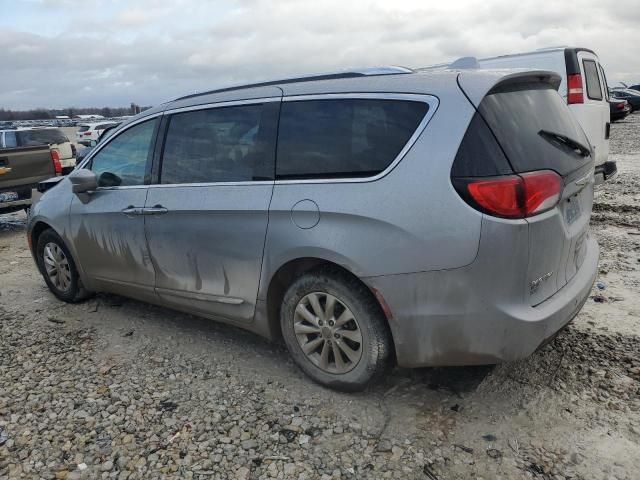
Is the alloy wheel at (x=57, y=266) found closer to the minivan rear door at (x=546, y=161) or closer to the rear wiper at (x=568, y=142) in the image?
the minivan rear door at (x=546, y=161)

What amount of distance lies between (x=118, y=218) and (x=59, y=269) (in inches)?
50.4

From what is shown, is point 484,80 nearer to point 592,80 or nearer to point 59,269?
point 59,269

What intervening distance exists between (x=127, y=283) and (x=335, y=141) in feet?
7.23

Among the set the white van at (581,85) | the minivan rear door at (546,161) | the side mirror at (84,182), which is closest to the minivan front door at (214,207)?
the side mirror at (84,182)

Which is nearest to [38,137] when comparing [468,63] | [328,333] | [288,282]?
[288,282]

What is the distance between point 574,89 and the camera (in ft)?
22.6

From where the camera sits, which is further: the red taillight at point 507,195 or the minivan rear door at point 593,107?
the minivan rear door at point 593,107

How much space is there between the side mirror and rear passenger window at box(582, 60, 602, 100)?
624 cm

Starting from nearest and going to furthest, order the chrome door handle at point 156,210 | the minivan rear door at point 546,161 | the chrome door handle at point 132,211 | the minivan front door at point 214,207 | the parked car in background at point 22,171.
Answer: the minivan rear door at point 546,161
the minivan front door at point 214,207
the chrome door handle at point 156,210
the chrome door handle at point 132,211
the parked car in background at point 22,171

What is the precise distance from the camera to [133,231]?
155 inches

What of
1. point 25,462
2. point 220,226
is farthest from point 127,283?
point 25,462

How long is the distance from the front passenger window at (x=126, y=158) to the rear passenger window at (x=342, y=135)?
1338 mm

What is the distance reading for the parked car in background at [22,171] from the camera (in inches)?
331

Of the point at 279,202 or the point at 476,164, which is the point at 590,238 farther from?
the point at 279,202
